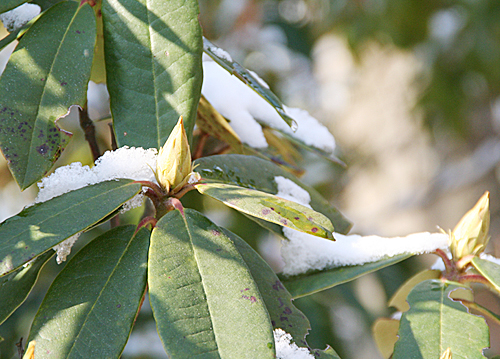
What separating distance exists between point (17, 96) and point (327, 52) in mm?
3362

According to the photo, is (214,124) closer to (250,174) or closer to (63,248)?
(250,174)

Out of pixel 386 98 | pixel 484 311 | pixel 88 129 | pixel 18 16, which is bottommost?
pixel 484 311

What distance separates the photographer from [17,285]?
0.46 m

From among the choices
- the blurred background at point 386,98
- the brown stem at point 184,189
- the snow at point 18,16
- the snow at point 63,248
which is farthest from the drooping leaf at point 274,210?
the blurred background at point 386,98

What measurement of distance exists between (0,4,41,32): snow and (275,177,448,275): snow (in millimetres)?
394

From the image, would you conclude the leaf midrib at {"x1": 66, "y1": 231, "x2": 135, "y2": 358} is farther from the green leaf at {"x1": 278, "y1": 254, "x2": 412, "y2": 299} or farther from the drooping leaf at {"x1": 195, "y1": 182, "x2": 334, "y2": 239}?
the green leaf at {"x1": 278, "y1": 254, "x2": 412, "y2": 299}

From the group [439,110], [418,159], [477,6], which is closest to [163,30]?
[477,6]

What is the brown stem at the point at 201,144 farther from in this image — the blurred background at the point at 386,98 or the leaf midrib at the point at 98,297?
the blurred background at the point at 386,98

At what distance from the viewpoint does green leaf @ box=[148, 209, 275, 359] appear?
1.13ft

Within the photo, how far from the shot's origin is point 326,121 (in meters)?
3.19

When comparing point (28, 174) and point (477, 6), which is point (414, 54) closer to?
point (477, 6)

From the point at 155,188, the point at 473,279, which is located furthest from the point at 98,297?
the point at 473,279

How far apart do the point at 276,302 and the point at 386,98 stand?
2.99m

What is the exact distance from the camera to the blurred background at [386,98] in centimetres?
236
